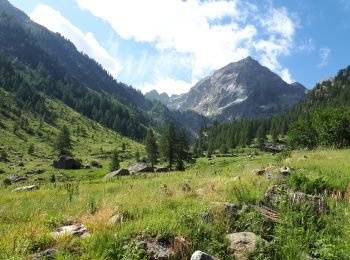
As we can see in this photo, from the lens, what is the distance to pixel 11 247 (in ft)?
24.6

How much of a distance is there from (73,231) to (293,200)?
6.10 m

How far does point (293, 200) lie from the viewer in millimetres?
10500

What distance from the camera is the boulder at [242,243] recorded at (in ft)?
25.9

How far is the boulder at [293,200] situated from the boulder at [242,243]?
213 centimetres

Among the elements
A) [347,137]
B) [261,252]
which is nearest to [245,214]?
[261,252]

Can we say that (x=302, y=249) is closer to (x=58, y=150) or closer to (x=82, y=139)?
(x=58, y=150)

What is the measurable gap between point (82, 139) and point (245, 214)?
613ft

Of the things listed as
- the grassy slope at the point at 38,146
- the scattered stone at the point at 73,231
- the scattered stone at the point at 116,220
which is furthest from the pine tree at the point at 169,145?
the scattered stone at the point at 73,231

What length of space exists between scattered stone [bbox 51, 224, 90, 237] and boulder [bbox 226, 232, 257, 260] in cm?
337

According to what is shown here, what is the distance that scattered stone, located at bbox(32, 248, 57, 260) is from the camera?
7.07 m

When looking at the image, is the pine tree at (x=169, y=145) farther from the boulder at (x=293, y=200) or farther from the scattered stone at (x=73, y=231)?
the scattered stone at (x=73, y=231)

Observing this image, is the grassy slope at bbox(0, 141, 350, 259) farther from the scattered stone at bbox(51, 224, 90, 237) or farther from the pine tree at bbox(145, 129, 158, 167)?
the pine tree at bbox(145, 129, 158, 167)

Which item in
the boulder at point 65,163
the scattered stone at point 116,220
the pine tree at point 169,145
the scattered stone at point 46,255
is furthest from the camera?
the boulder at point 65,163

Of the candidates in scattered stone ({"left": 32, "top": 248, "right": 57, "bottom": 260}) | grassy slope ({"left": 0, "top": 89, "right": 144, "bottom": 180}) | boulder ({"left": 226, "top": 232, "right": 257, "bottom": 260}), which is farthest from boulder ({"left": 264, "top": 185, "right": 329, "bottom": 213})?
grassy slope ({"left": 0, "top": 89, "right": 144, "bottom": 180})
